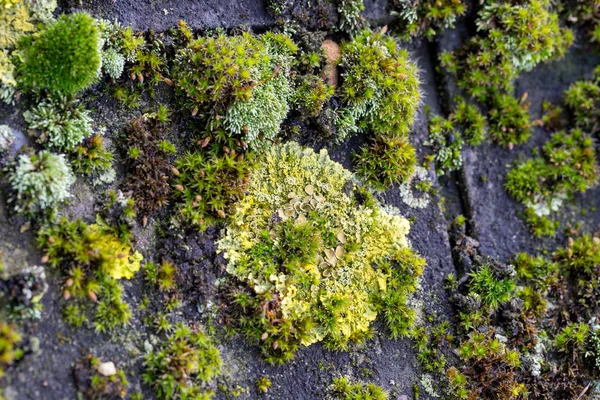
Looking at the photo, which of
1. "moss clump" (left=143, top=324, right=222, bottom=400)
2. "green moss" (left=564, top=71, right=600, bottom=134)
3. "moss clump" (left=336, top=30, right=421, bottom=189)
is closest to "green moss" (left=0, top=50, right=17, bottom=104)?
"moss clump" (left=143, top=324, right=222, bottom=400)

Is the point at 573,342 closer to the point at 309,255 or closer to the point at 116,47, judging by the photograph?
the point at 309,255

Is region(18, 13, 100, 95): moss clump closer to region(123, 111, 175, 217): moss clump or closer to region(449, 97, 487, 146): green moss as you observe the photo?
region(123, 111, 175, 217): moss clump

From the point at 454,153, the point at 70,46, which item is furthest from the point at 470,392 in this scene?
the point at 70,46

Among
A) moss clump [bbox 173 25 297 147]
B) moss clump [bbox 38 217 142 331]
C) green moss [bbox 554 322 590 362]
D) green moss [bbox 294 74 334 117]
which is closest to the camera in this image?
moss clump [bbox 38 217 142 331]

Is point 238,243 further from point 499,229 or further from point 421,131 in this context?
point 499,229

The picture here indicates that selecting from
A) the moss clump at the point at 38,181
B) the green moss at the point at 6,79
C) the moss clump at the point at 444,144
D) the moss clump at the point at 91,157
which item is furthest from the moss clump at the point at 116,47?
the moss clump at the point at 444,144

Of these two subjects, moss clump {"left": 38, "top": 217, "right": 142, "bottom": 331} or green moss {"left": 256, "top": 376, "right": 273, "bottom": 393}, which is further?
green moss {"left": 256, "top": 376, "right": 273, "bottom": 393}

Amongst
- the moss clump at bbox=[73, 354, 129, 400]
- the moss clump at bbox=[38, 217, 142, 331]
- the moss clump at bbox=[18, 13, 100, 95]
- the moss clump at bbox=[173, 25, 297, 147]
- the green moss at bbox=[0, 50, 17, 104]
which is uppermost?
the moss clump at bbox=[173, 25, 297, 147]
